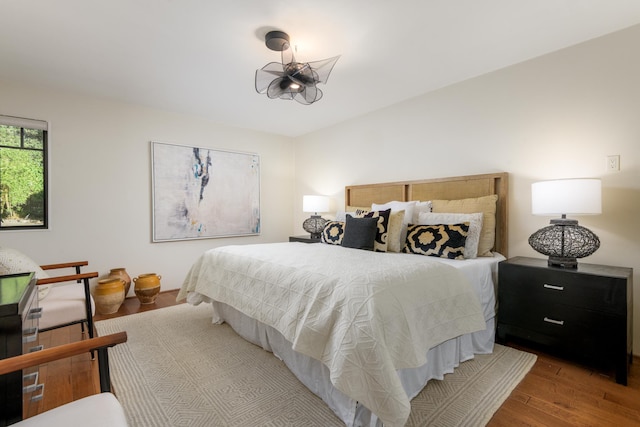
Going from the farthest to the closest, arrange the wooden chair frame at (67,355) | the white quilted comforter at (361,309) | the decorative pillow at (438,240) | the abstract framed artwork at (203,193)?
the abstract framed artwork at (203,193) < the decorative pillow at (438,240) < the white quilted comforter at (361,309) < the wooden chair frame at (67,355)

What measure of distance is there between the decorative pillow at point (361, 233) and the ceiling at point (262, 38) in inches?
57.1

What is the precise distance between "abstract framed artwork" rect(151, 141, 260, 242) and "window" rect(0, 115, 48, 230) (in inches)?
42.2

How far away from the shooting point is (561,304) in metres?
2.06

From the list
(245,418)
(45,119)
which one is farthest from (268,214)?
Result: (245,418)

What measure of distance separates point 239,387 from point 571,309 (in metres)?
2.28

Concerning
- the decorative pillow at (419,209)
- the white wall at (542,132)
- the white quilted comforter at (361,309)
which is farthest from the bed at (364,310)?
the white wall at (542,132)

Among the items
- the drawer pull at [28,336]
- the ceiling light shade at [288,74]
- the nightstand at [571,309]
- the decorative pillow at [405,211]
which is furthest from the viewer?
the decorative pillow at [405,211]

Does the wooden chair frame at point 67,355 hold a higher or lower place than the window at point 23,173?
lower

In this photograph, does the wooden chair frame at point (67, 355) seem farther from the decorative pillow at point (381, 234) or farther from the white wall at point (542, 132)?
the white wall at point (542, 132)

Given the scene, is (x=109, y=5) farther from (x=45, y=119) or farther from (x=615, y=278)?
(x=615, y=278)

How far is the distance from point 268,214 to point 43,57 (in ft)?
10.5

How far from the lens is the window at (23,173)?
3.05 metres

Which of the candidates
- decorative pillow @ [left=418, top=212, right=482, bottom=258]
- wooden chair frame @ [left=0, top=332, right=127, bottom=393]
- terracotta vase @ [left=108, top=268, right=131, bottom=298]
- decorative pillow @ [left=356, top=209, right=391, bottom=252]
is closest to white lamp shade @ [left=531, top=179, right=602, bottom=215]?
decorative pillow @ [left=418, top=212, right=482, bottom=258]

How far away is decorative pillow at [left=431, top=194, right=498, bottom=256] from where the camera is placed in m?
2.66
